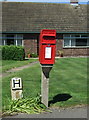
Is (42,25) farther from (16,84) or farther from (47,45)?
(47,45)

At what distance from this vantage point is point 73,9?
2597 cm

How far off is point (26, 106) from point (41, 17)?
19197mm

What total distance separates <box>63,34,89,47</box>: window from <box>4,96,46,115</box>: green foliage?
717 inches

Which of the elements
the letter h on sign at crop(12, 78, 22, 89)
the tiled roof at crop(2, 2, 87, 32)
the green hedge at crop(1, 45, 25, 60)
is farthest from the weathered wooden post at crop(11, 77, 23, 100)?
the tiled roof at crop(2, 2, 87, 32)

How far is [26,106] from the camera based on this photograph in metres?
5.91

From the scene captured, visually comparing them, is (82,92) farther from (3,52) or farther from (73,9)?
(73,9)

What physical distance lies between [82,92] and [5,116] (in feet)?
10.9

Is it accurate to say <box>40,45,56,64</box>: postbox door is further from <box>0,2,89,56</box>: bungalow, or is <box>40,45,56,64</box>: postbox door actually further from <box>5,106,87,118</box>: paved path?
<box>0,2,89,56</box>: bungalow

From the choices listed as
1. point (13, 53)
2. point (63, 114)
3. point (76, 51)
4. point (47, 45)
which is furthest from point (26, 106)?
point (76, 51)

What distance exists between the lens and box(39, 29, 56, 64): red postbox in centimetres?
587

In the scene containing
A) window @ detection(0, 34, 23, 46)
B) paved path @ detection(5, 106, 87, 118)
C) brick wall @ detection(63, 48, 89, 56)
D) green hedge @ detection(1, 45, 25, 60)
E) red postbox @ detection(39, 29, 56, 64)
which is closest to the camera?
paved path @ detection(5, 106, 87, 118)

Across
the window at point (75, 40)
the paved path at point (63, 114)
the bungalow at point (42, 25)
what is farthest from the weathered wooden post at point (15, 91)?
the window at point (75, 40)

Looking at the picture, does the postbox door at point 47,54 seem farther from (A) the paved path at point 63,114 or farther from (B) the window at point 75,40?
(B) the window at point 75,40

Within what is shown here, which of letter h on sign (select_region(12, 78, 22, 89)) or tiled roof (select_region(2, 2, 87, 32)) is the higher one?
tiled roof (select_region(2, 2, 87, 32))
